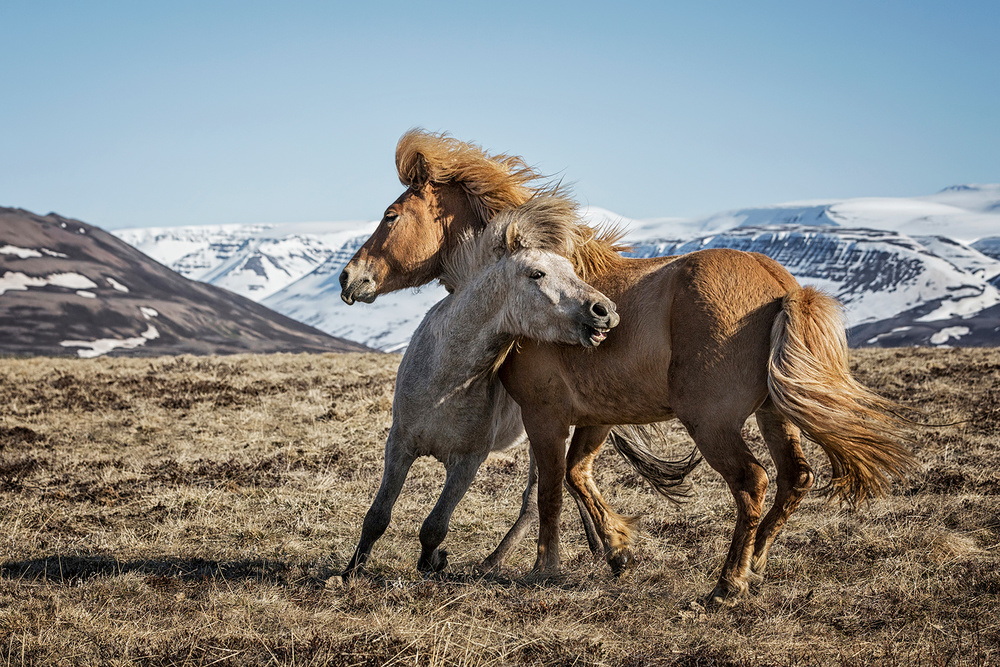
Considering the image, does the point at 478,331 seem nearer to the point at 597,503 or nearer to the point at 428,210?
the point at 428,210

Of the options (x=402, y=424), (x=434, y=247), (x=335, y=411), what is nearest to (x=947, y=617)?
(x=402, y=424)

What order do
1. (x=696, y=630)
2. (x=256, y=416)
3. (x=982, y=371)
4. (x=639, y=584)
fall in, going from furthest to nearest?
1. (x=982, y=371)
2. (x=256, y=416)
3. (x=639, y=584)
4. (x=696, y=630)

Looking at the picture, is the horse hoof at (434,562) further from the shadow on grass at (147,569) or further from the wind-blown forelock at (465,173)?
the wind-blown forelock at (465,173)

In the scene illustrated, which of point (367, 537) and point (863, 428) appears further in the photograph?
point (367, 537)

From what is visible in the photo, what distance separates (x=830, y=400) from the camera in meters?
4.34

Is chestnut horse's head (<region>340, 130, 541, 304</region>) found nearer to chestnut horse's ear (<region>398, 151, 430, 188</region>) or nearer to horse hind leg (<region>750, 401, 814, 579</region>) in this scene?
chestnut horse's ear (<region>398, 151, 430, 188</region>)

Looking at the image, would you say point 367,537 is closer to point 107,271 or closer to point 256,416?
point 256,416

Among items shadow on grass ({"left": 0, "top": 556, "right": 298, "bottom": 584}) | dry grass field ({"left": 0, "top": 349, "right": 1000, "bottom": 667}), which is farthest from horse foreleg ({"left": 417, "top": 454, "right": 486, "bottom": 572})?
shadow on grass ({"left": 0, "top": 556, "right": 298, "bottom": 584})

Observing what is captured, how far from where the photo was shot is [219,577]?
18.8 ft

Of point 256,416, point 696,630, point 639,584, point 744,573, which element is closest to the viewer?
point 696,630

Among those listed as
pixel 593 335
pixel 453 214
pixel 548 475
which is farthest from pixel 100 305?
pixel 593 335

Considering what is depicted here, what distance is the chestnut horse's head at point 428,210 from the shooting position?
631 cm

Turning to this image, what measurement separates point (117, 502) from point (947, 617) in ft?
23.8

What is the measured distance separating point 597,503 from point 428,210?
271 cm
